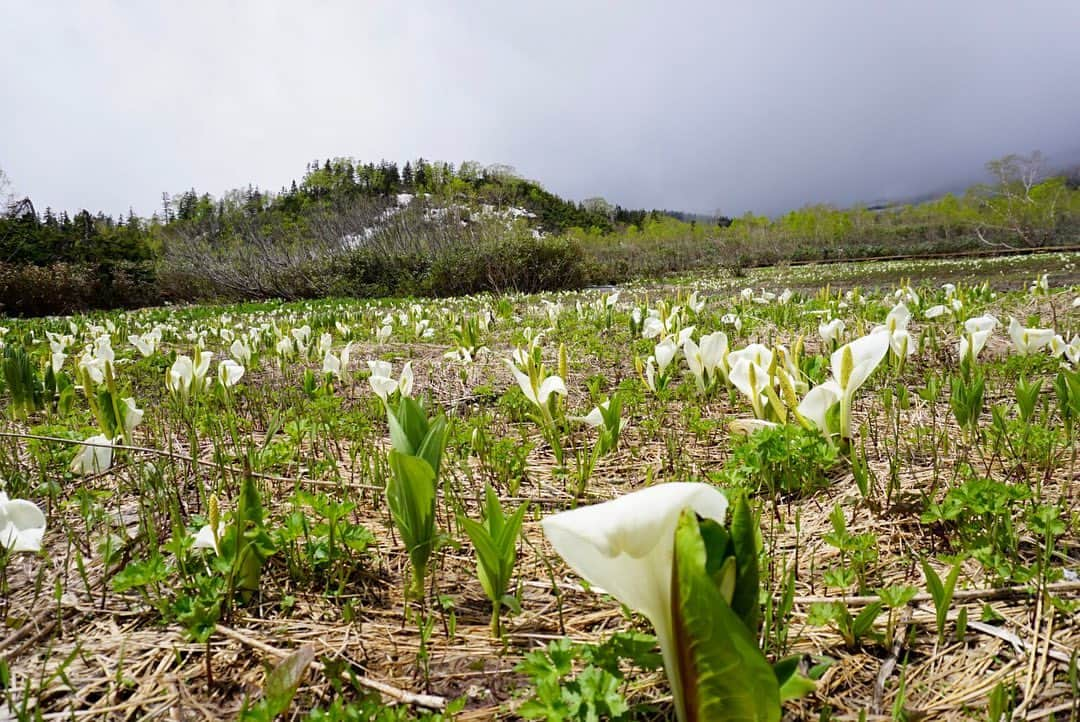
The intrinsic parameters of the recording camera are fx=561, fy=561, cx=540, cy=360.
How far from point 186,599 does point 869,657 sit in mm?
1410

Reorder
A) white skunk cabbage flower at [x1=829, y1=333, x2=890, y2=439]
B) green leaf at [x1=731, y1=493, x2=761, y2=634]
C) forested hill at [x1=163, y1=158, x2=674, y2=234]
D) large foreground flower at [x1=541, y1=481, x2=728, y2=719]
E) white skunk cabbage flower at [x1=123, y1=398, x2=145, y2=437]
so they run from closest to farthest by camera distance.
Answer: large foreground flower at [x1=541, y1=481, x2=728, y2=719] → green leaf at [x1=731, y1=493, x2=761, y2=634] → white skunk cabbage flower at [x1=829, y1=333, x2=890, y2=439] → white skunk cabbage flower at [x1=123, y1=398, x2=145, y2=437] → forested hill at [x1=163, y1=158, x2=674, y2=234]

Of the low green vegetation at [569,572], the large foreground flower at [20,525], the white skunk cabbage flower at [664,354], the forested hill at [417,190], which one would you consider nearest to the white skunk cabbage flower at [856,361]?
the low green vegetation at [569,572]

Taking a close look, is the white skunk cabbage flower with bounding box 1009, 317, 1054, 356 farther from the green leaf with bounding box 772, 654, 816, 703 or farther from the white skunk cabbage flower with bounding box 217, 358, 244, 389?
the white skunk cabbage flower with bounding box 217, 358, 244, 389

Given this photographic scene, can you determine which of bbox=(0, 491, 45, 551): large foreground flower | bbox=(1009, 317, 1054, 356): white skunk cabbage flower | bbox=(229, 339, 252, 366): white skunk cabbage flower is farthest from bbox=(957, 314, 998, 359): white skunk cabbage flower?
bbox=(229, 339, 252, 366): white skunk cabbage flower

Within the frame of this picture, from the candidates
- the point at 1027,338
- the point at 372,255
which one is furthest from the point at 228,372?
the point at 372,255

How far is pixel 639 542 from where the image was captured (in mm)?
648

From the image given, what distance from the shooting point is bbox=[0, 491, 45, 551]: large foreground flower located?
130 centimetres

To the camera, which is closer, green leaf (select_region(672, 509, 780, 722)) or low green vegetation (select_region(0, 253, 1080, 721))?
green leaf (select_region(672, 509, 780, 722))

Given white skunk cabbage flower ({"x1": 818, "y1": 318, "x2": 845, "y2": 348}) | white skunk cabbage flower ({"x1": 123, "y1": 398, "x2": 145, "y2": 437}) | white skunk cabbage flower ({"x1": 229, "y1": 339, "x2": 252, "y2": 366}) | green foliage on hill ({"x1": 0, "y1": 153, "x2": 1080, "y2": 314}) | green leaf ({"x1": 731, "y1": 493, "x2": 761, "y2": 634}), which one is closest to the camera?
green leaf ({"x1": 731, "y1": 493, "x2": 761, "y2": 634})

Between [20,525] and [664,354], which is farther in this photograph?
[664,354]

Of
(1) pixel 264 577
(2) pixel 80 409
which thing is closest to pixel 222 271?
(2) pixel 80 409

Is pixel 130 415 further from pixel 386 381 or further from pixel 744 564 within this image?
pixel 744 564

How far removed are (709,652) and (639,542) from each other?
0.20m

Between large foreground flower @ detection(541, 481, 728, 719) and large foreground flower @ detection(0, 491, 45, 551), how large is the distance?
1.36 metres
